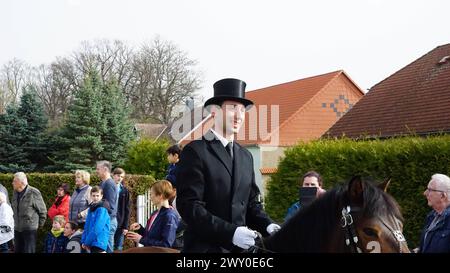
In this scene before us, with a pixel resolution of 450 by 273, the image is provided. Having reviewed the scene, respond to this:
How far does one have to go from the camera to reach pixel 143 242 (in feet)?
22.2

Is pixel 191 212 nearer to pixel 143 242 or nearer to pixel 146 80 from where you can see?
pixel 143 242

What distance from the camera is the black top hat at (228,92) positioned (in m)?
4.00

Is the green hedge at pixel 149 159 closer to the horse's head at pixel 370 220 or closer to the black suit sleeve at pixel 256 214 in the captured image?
the black suit sleeve at pixel 256 214

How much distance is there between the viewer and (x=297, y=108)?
35.0m

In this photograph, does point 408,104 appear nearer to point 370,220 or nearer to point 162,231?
point 162,231

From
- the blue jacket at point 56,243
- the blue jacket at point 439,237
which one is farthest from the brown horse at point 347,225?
the blue jacket at point 56,243

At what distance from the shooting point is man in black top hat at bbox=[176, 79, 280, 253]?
3.70 metres

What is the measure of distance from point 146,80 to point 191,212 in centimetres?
3527

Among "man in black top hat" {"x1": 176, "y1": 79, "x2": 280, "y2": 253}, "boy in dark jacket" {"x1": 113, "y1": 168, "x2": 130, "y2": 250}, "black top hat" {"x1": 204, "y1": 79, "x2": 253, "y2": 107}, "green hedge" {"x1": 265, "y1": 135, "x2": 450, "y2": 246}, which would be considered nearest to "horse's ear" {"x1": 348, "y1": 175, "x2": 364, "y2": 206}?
"man in black top hat" {"x1": 176, "y1": 79, "x2": 280, "y2": 253}

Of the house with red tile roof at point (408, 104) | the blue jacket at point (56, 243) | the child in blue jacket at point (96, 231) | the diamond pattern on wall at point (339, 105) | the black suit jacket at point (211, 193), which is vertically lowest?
the blue jacket at point (56, 243)

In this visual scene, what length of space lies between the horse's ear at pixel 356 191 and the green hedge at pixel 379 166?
27.2ft

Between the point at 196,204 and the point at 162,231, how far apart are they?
3.12 m

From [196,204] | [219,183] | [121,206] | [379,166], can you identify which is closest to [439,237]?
[219,183]
